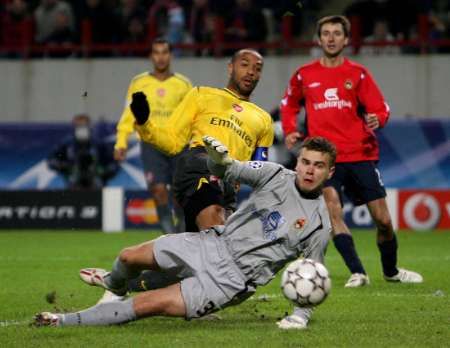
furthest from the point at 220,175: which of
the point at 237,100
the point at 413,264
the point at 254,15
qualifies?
the point at 254,15

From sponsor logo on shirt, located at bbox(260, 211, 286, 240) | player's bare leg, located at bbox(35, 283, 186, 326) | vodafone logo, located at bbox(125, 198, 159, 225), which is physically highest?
sponsor logo on shirt, located at bbox(260, 211, 286, 240)

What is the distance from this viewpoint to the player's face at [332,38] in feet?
34.5

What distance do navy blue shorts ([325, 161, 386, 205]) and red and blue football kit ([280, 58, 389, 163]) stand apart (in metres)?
0.06

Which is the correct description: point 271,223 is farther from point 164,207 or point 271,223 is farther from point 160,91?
point 164,207

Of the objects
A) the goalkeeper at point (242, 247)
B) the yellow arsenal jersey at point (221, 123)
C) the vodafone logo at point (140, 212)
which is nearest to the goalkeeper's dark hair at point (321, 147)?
the goalkeeper at point (242, 247)

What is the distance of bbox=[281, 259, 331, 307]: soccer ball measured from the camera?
23.5ft

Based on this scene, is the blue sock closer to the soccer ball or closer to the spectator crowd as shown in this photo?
the soccer ball

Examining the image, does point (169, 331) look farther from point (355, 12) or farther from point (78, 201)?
point (355, 12)

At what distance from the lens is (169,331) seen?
7566 millimetres

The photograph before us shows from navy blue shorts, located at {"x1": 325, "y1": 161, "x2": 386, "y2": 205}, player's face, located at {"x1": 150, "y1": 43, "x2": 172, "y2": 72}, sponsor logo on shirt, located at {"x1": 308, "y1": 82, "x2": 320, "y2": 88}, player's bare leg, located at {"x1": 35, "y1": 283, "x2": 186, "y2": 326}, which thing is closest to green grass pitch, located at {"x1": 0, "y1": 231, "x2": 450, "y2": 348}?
player's bare leg, located at {"x1": 35, "y1": 283, "x2": 186, "y2": 326}

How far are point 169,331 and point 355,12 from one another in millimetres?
13327

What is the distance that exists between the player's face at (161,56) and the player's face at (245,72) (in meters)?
4.52

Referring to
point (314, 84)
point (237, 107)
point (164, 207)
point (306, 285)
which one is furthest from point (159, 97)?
point (306, 285)

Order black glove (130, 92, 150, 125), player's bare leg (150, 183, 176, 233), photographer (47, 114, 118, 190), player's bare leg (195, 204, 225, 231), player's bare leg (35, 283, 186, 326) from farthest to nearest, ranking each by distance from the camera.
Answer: photographer (47, 114, 118, 190), player's bare leg (150, 183, 176, 233), player's bare leg (195, 204, 225, 231), black glove (130, 92, 150, 125), player's bare leg (35, 283, 186, 326)
